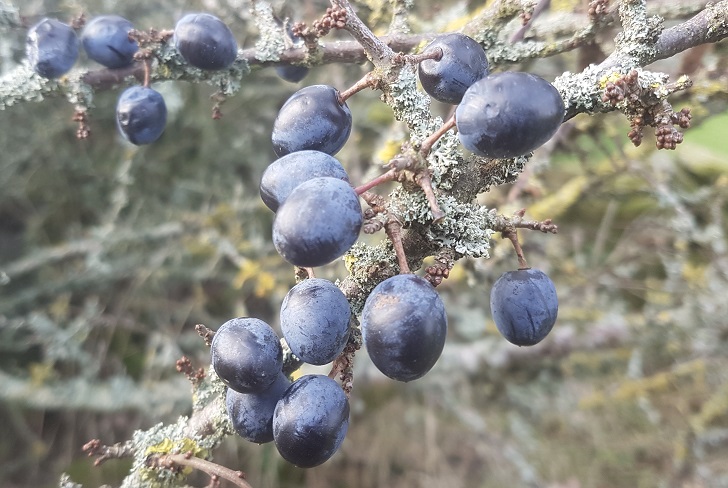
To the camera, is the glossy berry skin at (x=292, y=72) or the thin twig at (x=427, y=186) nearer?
the thin twig at (x=427, y=186)

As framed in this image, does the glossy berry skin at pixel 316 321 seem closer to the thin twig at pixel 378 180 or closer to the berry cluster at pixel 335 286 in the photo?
the berry cluster at pixel 335 286

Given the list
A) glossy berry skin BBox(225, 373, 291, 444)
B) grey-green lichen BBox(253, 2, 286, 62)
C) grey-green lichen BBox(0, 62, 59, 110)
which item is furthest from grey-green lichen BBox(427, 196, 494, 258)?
grey-green lichen BBox(0, 62, 59, 110)

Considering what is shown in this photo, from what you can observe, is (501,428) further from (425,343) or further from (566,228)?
(425,343)

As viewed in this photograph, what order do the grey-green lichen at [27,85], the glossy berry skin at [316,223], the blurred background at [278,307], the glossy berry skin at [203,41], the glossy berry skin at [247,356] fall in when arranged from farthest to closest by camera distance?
the blurred background at [278,307]
the grey-green lichen at [27,85]
the glossy berry skin at [203,41]
the glossy berry skin at [247,356]
the glossy berry skin at [316,223]

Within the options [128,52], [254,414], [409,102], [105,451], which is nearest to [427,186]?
[409,102]

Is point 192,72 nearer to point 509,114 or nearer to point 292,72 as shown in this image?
point 292,72

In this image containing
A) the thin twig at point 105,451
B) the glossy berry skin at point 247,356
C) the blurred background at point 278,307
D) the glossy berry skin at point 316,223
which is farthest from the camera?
the blurred background at point 278,307

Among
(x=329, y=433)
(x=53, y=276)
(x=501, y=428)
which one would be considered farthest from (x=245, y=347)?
(x=501, y=428)

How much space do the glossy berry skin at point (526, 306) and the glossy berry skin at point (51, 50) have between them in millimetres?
960

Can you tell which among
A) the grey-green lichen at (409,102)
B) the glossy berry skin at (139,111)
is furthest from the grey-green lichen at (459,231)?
the glossy berry skin at (139,111)

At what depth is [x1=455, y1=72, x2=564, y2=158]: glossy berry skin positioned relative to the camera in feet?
2.05

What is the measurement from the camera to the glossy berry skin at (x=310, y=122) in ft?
2.53

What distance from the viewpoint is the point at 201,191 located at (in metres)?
2.38

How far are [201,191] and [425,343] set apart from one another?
1946 mm
